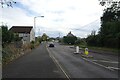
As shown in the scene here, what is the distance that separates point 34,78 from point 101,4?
31.8 meters

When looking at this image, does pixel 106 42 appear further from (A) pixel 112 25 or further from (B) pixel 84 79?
(B) pixel 84 79

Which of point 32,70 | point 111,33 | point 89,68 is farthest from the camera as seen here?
point 111,33

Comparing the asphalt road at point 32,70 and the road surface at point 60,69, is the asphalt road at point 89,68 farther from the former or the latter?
the asphalt road at point 32,70

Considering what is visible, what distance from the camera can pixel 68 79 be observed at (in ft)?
39.0

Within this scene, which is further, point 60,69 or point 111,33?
point 111,33

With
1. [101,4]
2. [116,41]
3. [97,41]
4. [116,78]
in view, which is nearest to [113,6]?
[101,4]

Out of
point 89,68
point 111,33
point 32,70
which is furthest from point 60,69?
point 111,33

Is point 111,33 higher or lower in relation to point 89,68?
higher

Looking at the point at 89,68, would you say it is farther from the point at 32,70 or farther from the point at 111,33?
the point at 111,33

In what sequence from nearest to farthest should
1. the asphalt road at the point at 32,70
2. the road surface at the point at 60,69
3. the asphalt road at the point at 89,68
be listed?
the asphalt road at the point at 32,70, the road surface at the point at 60,69, the asphalt road at the point at 89,68

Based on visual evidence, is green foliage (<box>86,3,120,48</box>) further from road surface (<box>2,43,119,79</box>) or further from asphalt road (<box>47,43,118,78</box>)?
road surface (<box>2,43,119,79</box>)

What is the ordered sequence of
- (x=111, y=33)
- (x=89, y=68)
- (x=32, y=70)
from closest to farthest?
(x=32, y=70) → (x=89, y=68) → (x=111, y=33)

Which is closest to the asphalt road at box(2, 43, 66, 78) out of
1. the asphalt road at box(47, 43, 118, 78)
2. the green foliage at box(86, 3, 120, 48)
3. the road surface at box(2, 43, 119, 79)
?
the road surface at box(2, 43, 119, 79)

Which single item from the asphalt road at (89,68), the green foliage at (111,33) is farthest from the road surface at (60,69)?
the green foliage at (111,33)
